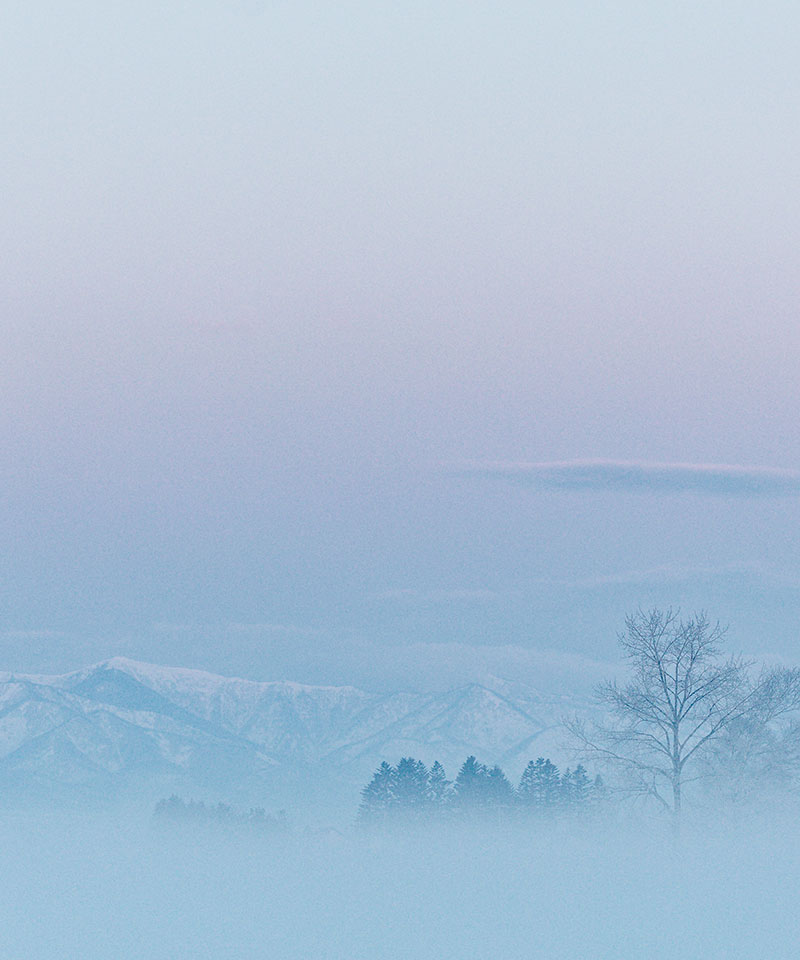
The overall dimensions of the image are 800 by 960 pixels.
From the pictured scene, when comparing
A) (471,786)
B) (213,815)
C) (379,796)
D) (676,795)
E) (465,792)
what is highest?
(471,786)

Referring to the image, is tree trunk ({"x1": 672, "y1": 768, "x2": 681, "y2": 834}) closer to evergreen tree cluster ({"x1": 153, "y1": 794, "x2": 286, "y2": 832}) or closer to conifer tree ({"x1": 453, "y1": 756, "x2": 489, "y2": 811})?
conifer tree ({"x1": 453, "y1": 756, "x2": 489, "y2": 811})

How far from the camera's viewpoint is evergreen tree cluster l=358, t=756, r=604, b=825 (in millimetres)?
41178

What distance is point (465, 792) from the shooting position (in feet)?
139

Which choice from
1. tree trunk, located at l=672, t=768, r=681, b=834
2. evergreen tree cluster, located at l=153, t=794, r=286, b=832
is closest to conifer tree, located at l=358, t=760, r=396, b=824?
evergreen tree cluster, located at l=153, t=794, r=286, b=832

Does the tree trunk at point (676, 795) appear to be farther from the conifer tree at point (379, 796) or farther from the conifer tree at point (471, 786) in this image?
the conifer tree at point (379, 796)

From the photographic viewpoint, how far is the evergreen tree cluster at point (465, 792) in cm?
4118

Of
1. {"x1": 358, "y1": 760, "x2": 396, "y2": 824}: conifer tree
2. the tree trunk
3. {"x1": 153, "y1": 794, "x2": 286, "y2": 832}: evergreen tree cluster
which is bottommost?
the tree trunk

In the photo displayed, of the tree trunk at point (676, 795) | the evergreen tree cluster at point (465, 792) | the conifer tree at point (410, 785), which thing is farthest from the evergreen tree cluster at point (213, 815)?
the tree trunk at point (676, 795)

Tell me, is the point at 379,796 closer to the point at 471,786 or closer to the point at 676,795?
the point at 471,786

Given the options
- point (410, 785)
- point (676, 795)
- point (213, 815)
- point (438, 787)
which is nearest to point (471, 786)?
point (438, 787)

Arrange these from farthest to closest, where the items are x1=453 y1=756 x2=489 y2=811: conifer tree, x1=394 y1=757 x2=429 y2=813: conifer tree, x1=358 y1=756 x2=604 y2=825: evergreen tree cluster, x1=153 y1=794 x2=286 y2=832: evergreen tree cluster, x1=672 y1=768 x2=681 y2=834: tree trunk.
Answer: x1=394 y1=757 x2=429 y2=813: conifer tree, x1=453 y1=756 x2=489 y2=811: conifer tree, x1=358 y1=756 x2=604 y2=825: evergreen tree cluster, x1=153 y1=794 x2=286 y2=832: evergreen tree cluster, x1=672 y1=768 x2=681 y2=834: tree trunk

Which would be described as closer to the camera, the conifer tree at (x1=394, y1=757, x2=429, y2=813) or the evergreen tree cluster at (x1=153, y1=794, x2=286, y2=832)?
the evergreen tree cluster at (x1=153, y1=794, x2=286, y2=832)

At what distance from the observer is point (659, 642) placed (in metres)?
34.0

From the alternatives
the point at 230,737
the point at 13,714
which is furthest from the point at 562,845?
the point at 13,714
